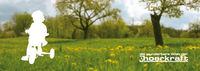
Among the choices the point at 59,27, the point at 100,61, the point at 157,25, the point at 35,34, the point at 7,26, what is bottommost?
the point at 7,26

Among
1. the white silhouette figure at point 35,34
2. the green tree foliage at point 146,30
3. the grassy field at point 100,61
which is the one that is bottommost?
the green tree foliage at point 146,30

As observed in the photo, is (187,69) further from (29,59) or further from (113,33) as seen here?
(113,33)

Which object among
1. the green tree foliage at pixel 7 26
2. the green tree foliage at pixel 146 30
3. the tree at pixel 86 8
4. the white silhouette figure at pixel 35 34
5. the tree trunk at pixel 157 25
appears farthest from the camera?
the green tree foliage at pixel 7 26

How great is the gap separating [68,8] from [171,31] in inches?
2513

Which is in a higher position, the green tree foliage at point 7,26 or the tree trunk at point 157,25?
the tree trunk at point 157,25

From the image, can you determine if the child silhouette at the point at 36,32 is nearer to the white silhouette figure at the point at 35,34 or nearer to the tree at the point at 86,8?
the white silhouette figure at the point at 35,34

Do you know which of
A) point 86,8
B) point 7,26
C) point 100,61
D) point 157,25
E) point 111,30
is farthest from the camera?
point 7,26

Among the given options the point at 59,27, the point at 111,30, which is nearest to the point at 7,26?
the point at 59,27

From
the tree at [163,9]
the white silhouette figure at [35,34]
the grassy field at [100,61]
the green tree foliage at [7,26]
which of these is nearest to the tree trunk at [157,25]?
the tree at [163,9]

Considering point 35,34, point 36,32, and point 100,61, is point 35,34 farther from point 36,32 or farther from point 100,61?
point 100,61

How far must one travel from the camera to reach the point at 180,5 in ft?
49.1

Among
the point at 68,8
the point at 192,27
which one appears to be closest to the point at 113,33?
the point at 192,27

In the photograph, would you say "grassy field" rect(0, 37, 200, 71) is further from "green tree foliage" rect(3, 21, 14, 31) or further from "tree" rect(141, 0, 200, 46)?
"green tree foliage" rect(3, 21, 14, 31)

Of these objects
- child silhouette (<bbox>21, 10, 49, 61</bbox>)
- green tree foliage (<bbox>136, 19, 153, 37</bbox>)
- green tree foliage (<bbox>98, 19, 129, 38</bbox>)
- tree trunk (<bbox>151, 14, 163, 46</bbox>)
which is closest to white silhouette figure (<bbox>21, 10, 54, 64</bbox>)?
child silhouette (<bbox>21, 10, 49, 61</bbox>)
